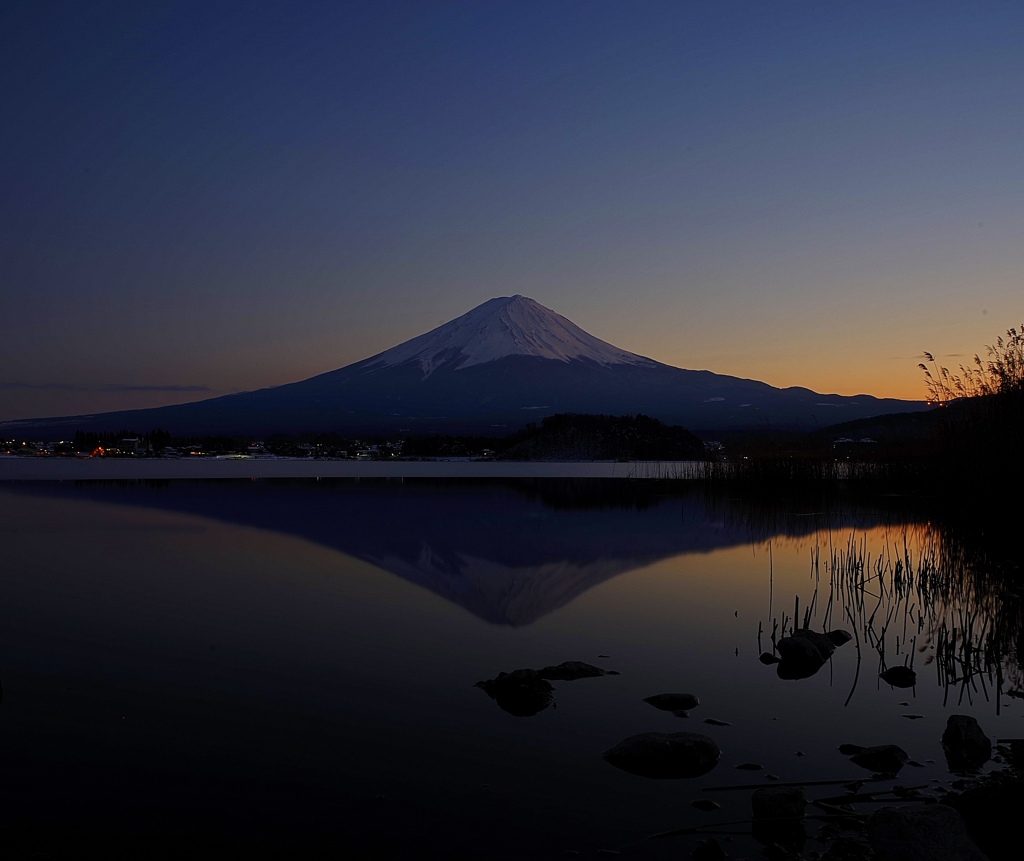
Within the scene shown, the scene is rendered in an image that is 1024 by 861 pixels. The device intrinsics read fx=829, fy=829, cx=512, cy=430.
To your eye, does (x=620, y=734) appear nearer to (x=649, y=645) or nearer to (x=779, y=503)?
(x=649, y=645)

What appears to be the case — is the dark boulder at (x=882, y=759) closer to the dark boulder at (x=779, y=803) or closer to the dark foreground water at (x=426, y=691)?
the dark foreground water at (x=426, y=691)

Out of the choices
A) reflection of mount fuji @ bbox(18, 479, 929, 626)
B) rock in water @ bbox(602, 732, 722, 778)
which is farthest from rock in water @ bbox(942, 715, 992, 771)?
reflection of mount fuji @ bbox(18, 479, 929, 626)

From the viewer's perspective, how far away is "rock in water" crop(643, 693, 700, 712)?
5.93 m

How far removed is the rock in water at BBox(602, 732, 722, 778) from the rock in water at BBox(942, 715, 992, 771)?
133 centimetres

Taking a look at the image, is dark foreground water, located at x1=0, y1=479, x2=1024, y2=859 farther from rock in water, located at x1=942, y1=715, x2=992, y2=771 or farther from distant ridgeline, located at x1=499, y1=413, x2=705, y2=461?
distant ridgeline, located at x1=499, y1=413, x2=705, y2=461

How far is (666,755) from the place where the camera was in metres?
4.75

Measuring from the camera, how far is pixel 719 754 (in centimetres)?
492

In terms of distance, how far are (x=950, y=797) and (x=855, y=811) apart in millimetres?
486

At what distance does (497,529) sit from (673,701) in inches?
545

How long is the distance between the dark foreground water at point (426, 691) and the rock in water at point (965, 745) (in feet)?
0.33

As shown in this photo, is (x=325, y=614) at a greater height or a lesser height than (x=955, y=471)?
lesser

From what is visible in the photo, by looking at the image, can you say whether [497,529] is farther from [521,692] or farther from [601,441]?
[601,441]

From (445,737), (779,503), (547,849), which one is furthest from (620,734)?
(779,503)

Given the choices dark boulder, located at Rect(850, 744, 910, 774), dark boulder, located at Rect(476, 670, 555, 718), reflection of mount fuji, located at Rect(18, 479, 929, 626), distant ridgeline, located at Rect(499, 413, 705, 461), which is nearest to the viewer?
dark boulder, located at Rect(850, 744, 910, 774)
